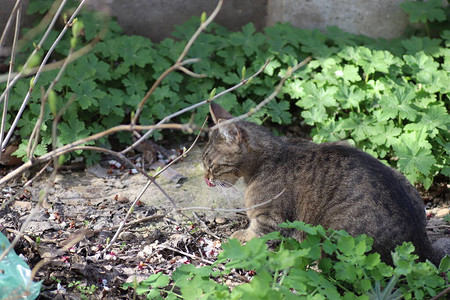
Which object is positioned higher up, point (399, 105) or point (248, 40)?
point (248, 40)

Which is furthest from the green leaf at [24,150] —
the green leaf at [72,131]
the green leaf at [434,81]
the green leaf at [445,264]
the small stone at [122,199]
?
the green leaf at [434,81]

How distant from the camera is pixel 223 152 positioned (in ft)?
13.9

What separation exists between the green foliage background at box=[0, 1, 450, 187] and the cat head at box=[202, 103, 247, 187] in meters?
0.98

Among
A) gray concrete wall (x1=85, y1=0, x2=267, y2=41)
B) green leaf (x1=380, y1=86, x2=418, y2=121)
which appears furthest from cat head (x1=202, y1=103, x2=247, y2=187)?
gray concrete wall (x1=85, y1=0, x2=267, y2=41)

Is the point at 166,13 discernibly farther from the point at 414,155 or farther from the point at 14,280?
the point at 14,280

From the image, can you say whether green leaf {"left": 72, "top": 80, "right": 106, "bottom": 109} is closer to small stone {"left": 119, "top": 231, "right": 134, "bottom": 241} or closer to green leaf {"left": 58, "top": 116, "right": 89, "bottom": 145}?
green leaf {"left": 58, "top": 116, "right": 89, "bottom": 145}

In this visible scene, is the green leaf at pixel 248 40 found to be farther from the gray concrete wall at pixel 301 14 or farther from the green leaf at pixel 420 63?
the green leaf at pixel 420 63

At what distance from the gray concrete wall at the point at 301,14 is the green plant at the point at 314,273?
140 inches

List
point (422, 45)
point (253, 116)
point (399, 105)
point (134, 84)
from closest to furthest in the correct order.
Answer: point (399, 105)
point (253, 116)
point (134, 84)
point (422, 45)

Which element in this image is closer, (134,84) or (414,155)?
(414,155)

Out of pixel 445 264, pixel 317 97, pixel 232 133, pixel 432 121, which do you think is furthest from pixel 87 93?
pixel 445 264

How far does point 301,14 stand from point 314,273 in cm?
389

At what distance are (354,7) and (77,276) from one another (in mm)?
4271

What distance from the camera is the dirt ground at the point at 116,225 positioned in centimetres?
356
